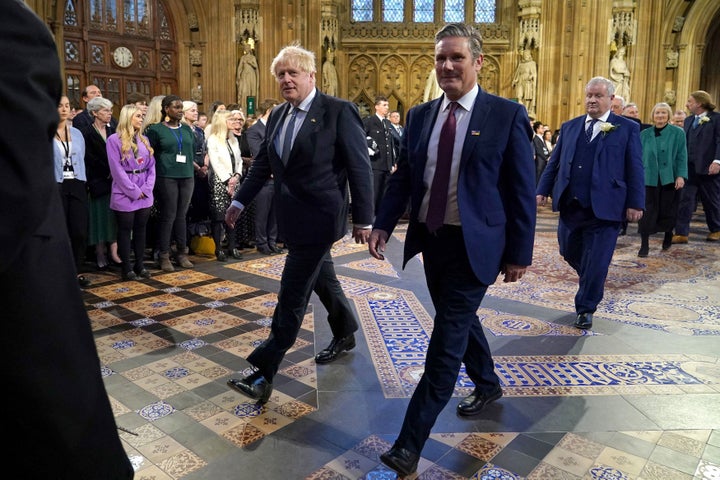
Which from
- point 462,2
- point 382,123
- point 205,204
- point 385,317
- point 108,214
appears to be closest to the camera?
point 385,317

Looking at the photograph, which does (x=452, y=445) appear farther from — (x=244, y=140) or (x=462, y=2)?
(x=462, y=2)

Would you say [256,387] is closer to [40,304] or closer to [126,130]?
[40,304]

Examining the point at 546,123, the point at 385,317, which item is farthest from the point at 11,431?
the point at 546,123

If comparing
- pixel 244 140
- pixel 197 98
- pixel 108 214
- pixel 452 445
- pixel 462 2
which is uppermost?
pixel 462 2

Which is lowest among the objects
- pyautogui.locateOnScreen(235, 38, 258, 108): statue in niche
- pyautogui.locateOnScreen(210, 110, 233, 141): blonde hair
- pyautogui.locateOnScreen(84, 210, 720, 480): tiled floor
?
pyautogui.locateOnScreen(84, 210, 720, 480): tiled floor

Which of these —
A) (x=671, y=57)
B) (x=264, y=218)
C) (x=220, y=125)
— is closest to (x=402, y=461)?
(x=220, y=125)

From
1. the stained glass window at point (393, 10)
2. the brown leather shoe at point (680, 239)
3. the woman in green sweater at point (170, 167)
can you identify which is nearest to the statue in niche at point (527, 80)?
the stained glass window at point (393, 10)

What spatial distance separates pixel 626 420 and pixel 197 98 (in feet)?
43.8

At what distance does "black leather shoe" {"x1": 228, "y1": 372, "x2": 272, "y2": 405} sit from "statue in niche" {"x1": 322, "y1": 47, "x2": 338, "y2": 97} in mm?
12785

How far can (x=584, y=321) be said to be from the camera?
4406 millimetres

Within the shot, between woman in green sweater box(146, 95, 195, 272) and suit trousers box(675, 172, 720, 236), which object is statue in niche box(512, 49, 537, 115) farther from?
woman in green sweater box(146, 95, 195, 272)

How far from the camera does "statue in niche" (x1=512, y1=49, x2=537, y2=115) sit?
1547cm

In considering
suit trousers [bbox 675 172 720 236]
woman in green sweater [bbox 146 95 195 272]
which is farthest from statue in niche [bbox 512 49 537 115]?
woman in green sweater [bbox 146 95 195 272]

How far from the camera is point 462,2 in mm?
16875
